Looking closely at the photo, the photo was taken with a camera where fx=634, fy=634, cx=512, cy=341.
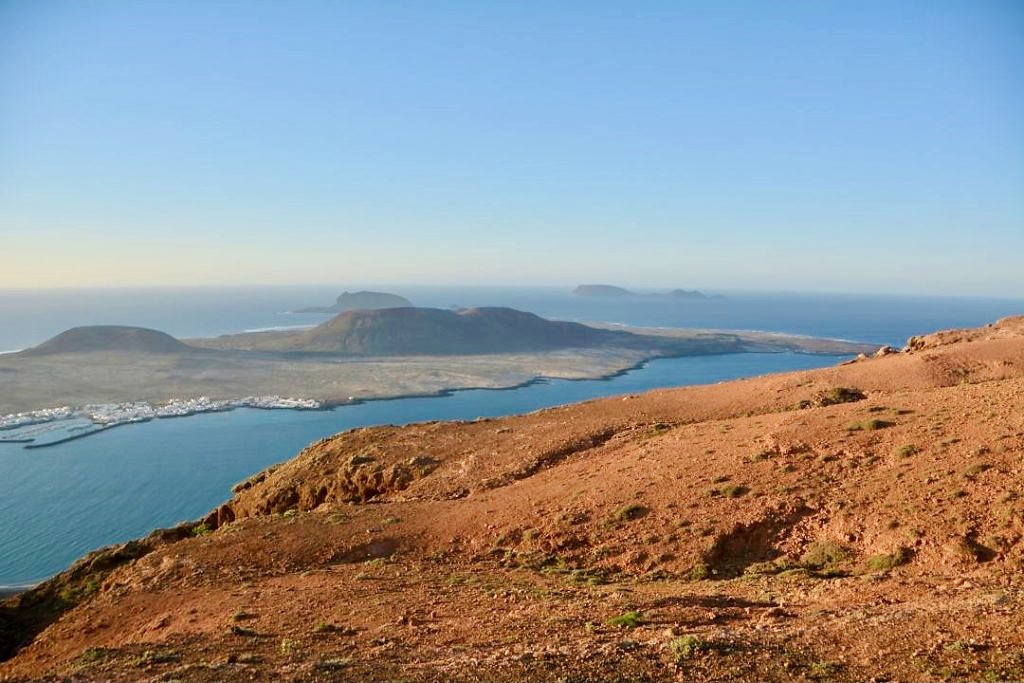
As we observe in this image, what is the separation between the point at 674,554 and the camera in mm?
14875

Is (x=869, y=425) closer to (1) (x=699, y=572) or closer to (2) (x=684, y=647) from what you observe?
(1) (x=699, y=572)

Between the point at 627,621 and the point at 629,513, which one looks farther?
the point at 629,513

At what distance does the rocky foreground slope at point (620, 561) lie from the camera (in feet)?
30.2

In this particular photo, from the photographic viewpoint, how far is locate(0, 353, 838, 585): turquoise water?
142 ft

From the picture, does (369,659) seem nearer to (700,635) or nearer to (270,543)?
(700,635)

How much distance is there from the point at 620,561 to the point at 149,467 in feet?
186

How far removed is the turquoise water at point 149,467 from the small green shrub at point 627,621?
1591 inches

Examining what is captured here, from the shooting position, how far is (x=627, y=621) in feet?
35.3

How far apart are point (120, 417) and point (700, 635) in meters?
82.7

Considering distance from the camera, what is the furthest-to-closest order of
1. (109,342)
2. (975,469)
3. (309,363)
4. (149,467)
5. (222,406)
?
1. (109,342)
2. (309,363)
3. (222,406)
4. (149,467)
5. (975,469)

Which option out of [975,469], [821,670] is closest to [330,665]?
[821,670]

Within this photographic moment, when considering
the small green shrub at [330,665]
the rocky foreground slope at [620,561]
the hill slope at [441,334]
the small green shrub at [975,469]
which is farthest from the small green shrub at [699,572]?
the hill slope at [441,334]

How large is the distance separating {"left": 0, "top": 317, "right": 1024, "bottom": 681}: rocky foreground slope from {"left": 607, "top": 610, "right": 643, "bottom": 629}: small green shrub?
6.3 inches

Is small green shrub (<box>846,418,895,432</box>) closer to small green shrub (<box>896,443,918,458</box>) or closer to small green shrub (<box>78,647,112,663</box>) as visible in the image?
small green shrub (<box>896,443,918,458</box>)
